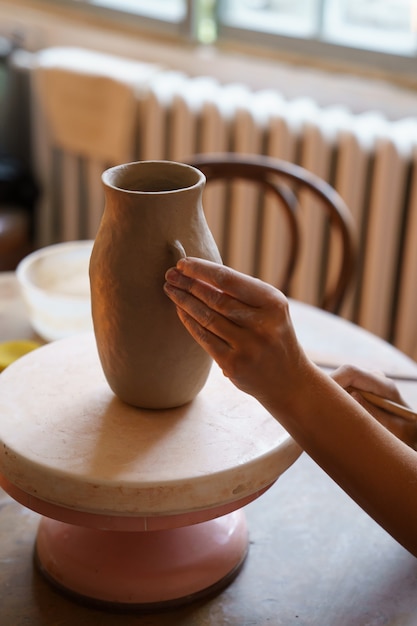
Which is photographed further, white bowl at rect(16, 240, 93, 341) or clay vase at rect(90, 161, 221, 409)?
white bowl at rect(16, 240, 93, 341)

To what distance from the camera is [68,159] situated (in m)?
2.81

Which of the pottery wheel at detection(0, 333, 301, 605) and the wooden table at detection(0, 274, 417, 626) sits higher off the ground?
the pottery wheel at detection(0, 333, 301, 605)

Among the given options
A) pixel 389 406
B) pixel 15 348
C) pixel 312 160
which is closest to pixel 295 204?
pixel 312 160

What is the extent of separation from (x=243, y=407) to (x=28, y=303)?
1.67 feet

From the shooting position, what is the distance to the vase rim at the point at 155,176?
90 cm

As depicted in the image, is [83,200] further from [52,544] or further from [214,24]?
[52,544]

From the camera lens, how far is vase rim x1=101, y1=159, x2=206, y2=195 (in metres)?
0.90

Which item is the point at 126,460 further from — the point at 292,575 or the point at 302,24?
the point at 302,24

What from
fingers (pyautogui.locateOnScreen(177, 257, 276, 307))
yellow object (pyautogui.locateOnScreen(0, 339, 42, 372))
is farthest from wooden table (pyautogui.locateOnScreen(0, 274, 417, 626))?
fingers (pyautogui.locateOnScreen(177, 257, 276, 307))

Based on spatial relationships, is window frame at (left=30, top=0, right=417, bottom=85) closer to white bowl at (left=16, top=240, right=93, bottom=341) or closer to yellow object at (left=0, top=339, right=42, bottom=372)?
white bowl at (left=16, top=240, right=93, bottom=341)

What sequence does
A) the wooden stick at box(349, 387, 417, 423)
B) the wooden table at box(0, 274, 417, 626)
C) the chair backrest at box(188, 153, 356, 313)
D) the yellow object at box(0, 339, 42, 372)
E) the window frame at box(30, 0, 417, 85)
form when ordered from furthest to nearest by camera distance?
the window frame at box(30, 0, 417, 85) < the chair backrest at box(188, 153, 356, 313) < the yellow object at box(0, 339, 42, 372) < the wooden stick at box(349, 387, 417, 423) < the wooden table at box(0, 274, 417, 626)

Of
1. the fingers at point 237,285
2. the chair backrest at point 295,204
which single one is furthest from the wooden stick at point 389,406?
the chair backrest at point 295,204

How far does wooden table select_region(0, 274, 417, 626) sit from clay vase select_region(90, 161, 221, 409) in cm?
20

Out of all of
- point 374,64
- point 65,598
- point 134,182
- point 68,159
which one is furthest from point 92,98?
point 65,598
